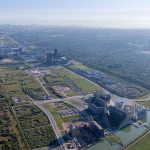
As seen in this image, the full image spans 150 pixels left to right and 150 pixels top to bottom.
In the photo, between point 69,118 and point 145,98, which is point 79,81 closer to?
point 145,98

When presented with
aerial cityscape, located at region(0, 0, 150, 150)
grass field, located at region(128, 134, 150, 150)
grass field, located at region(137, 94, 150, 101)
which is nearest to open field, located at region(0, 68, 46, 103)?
aerial cityscape, located at region(0, 0, 150, 150)

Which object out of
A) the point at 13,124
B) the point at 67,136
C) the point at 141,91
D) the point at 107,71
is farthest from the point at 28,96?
the point at 107,71

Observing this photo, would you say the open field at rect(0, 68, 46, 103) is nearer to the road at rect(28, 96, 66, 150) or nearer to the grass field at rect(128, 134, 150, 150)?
the road at rect(28, 96, 66, 150)

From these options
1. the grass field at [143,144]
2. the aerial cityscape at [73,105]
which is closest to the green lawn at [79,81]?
the aerial cityscape at [73,105]

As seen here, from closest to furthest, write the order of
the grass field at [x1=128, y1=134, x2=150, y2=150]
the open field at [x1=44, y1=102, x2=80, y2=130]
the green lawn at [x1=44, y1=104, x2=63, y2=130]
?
1. the grass field at [x1=128, y1=134, x2=150, y2=150]
2. the green lawn at [x1=44, y1=104, x2=63, y2=130]
3. the open field at [x1=44, y1=102, x2=80, y2=130]

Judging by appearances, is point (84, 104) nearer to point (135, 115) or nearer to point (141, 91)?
point (135, 115)
